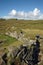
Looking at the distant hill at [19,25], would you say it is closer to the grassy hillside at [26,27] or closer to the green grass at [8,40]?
the grassy hillside at [26,27]

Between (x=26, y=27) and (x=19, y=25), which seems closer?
(x=26, y=27)

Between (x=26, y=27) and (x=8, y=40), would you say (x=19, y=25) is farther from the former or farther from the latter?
(x=8, y=40)

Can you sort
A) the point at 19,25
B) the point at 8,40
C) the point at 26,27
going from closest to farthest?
the point at 8,40, the point at 26,27, the point at 19,25

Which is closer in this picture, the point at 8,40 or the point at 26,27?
the point at 8,40

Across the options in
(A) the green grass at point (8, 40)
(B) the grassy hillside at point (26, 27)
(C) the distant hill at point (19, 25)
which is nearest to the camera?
(A) the green grass at point (8, 40)

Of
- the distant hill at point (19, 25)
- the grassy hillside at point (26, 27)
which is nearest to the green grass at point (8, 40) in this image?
the grassy hillside at point (26, 27)

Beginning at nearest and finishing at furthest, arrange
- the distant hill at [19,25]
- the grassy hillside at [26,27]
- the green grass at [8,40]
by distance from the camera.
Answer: the green grass at [8,40], the grassy hillside at [26,27], the distant hill at [19,25]

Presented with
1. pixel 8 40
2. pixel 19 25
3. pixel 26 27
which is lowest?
pixel 19 25

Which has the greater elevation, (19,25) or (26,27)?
(26,27)

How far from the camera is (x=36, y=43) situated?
52.2m

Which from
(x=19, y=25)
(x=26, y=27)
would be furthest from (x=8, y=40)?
(x=19, y=25)

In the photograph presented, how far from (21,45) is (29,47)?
9.10 feet

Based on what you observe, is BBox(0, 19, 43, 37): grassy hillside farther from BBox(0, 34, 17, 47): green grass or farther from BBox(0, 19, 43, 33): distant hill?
BBox(0, 34, 17, 47): green grass

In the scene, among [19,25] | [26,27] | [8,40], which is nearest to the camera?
[8,40]
